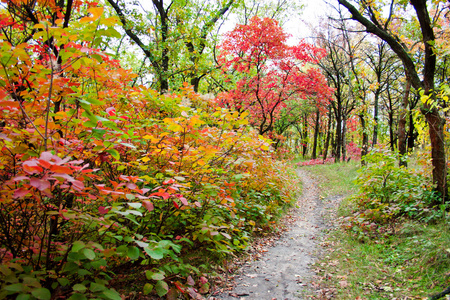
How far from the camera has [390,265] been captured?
3615mm

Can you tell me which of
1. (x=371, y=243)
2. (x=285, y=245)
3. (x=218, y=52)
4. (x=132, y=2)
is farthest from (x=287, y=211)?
(x=218, y=52)

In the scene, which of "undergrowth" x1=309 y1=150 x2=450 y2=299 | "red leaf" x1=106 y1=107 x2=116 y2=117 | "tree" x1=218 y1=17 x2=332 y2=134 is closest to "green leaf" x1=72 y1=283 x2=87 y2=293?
"red leaf" x1=106 y1=107 x2=116 y2=117

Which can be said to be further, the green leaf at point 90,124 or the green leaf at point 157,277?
the green leaf at point 157,277

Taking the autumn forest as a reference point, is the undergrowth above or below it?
below

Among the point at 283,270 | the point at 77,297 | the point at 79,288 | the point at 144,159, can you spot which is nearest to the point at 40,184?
the point at 79,288

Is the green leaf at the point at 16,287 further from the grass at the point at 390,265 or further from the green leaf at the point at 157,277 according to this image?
the grass at the point at 390,265

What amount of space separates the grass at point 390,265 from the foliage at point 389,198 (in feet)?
0.77

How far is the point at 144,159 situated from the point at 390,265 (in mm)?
3943

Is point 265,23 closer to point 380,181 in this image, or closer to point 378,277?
point 380,181

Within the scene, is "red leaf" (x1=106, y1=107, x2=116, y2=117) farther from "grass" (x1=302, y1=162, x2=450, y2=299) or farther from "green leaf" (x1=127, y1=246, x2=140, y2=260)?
"grass" (x1=302, y1=162, x2=450, y2=299)

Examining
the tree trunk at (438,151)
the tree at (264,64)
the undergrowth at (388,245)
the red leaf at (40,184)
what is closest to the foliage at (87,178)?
the red leaf at (40,184)

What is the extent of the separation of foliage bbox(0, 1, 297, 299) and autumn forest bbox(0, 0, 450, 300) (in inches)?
0.8

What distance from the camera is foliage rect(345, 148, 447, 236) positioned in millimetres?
4672

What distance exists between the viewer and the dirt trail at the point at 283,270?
3.23 m
